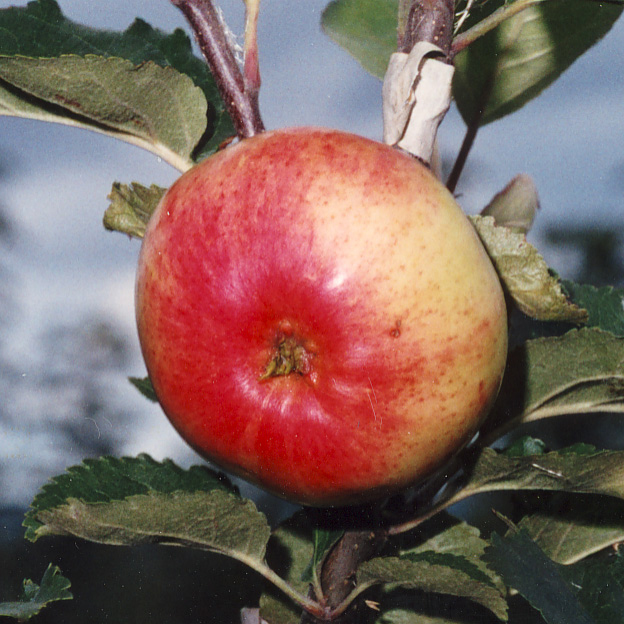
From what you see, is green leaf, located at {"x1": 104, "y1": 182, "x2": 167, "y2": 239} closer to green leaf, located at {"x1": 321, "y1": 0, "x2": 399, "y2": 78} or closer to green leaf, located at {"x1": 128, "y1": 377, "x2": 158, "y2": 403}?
green leaf, located at {"x1": 128, "y1": 377, "x2": 158, "y2": 403}

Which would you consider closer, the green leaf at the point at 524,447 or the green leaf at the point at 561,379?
the green leaf at the point at 561,379

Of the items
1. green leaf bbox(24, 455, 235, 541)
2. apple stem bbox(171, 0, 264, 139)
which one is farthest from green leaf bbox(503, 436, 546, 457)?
apple stem bbox(171, 0, 264, 139)

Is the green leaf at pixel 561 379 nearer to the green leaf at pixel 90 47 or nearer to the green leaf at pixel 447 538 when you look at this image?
the green leaf at pixel 447 538

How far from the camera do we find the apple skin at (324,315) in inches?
16.0

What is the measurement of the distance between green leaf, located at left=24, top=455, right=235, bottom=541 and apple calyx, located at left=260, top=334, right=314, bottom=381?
4.6 inches

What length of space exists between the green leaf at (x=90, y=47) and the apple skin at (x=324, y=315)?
160 mm

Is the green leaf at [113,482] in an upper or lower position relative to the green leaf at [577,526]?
upper

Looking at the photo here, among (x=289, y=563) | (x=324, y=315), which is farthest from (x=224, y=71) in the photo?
(x=289, y=563)

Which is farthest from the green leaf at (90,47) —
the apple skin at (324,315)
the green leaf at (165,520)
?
the green leaf at (165,520)

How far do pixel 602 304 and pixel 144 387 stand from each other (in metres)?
0.50

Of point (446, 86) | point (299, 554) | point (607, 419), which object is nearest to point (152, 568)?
point (607, 419)

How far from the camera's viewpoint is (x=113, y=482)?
0.53 m

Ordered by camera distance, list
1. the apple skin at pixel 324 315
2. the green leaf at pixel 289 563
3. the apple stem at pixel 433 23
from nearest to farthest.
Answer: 1. the apple skin at pixel 324 315
2. the apple stem at pixel 433 23
3. the green leaf at pixel 289 563

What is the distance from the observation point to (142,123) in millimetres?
549
